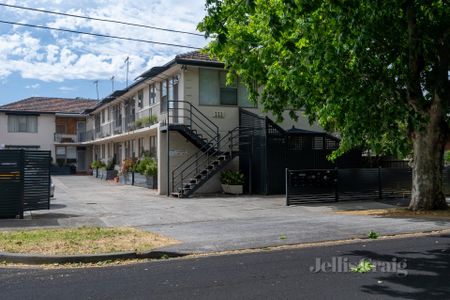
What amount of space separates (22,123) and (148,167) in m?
29.9

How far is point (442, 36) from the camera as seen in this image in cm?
1402

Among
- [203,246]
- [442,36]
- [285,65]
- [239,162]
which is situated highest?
[442,36]

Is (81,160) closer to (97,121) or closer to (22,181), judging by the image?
(97,121)

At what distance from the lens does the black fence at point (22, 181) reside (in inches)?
540

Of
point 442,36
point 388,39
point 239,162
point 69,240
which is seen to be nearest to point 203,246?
point 69,240

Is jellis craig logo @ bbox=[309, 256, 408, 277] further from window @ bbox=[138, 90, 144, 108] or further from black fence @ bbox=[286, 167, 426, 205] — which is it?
window @ bbox=[138, 90, 144, 108]

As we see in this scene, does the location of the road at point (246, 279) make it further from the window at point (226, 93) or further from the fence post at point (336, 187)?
the window at point (226, 93)

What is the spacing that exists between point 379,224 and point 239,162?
11685mm

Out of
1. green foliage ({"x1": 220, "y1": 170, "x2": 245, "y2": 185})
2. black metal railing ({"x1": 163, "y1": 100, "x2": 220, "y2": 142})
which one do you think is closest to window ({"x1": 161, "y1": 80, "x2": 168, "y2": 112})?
black metal railing ({"x1": 163, "y1": 100, "x2": 220, "y2": 142})

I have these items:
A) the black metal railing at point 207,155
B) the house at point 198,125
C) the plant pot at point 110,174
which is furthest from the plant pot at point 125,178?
the black metal railing at point 207,155

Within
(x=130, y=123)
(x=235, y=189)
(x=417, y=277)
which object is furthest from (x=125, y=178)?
(x=417, y=277)

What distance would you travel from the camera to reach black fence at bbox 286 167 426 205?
18.1 metres

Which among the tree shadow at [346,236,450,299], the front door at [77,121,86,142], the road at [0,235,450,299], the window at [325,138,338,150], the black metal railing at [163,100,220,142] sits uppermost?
the front door at [77,121,86,142]

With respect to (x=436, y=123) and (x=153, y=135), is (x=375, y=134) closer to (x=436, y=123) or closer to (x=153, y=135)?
(x=436, y=123)
